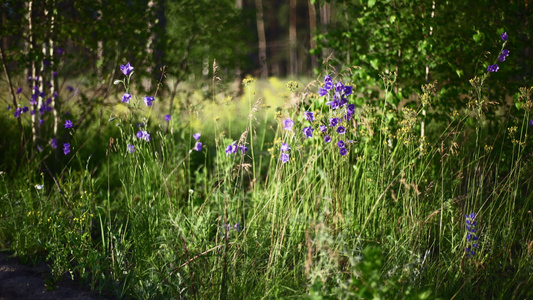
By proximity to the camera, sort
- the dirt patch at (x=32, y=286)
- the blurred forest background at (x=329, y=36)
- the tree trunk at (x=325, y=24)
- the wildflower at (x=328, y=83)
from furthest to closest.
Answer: the tree trunk at (x=325, y=24) → the blurred forest background at (x=329, y=36) → the wildflower at (x=328, y=83) → the dirt patch at (x=32, y=286)

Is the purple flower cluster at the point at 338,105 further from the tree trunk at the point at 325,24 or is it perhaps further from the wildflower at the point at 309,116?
the tree trunk at the point at 325,24

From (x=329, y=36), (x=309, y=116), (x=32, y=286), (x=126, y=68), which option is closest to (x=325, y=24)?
(x=329, y=36)

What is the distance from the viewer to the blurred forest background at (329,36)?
3.13 meters

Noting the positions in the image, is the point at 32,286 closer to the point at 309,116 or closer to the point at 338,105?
the point at 309,116

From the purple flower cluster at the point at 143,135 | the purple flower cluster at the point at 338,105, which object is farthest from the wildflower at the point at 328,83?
the purple flower cluster at the point at 143,135

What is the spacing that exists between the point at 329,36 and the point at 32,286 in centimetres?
261

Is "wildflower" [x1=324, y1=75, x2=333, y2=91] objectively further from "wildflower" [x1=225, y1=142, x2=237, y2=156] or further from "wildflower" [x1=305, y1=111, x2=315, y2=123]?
"wildflower" [x1=225, y1=142, x2=237, y2=156]

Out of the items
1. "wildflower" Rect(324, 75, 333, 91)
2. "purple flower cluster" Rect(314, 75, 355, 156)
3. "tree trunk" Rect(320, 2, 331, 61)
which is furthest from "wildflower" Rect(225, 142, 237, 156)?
"tree trunk" Rect(320, 2, 331, 61)

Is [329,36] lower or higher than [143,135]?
higher

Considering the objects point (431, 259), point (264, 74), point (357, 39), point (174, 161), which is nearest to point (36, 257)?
point (174, 161)

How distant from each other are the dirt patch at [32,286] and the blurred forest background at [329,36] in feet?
4.43

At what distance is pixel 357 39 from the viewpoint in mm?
3434

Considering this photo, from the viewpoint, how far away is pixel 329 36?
342 cm

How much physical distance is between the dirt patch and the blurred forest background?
1.35m
